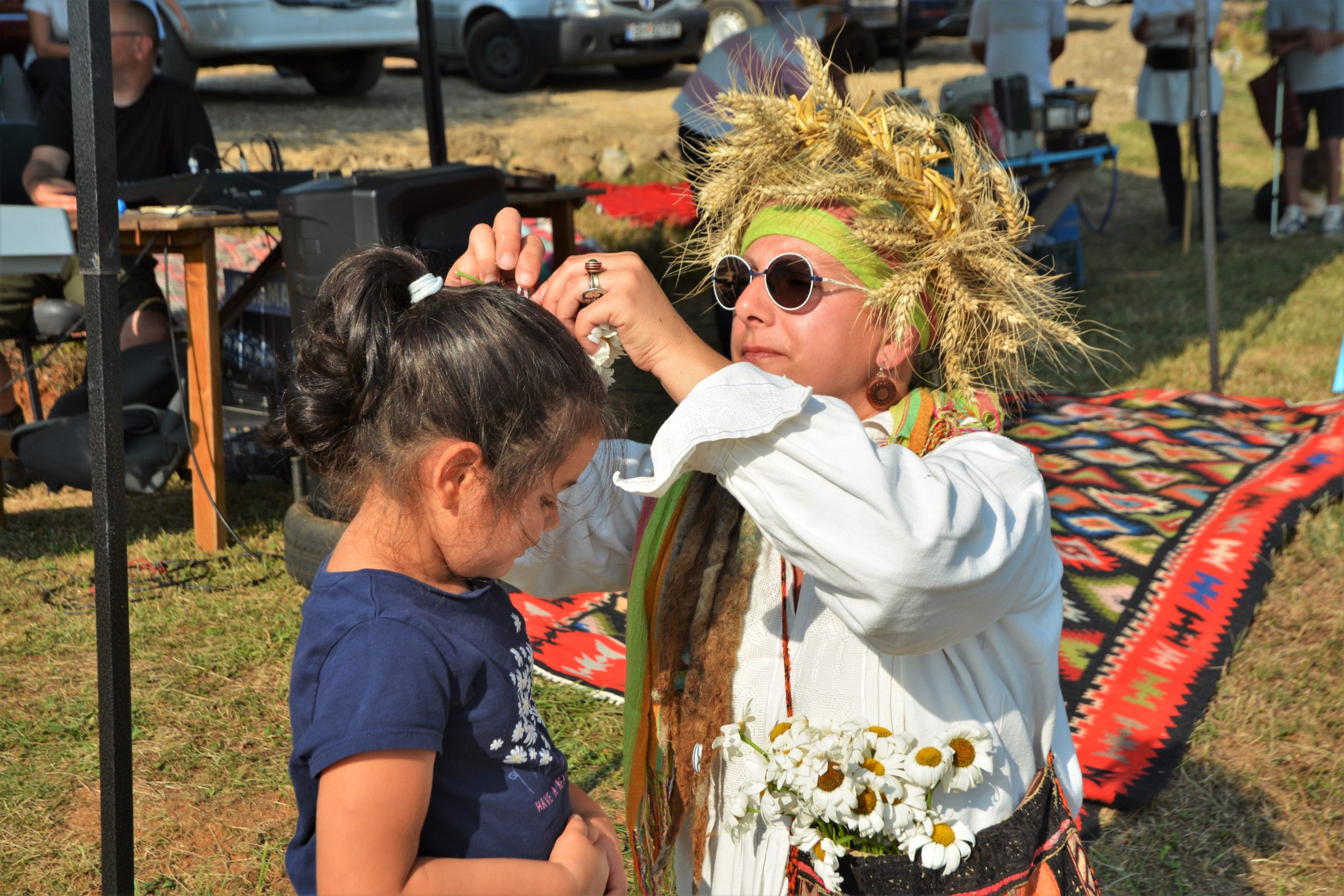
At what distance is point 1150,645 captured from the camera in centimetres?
344

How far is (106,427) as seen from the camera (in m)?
1.68

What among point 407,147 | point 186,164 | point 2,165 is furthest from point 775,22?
point 407,147

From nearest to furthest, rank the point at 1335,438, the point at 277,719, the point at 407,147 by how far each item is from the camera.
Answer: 1. the point at 277,719
2. the point at 1335,438
3. the point at 407,147

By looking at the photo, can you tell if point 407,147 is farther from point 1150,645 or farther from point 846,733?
point 846,733

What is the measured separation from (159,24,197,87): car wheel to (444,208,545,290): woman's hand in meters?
8.86

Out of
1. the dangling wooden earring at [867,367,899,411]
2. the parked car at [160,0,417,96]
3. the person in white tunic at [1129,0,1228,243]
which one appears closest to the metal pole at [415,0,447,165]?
the dangling wooden earring at [867,367,899,411]

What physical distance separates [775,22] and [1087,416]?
292 centimetres

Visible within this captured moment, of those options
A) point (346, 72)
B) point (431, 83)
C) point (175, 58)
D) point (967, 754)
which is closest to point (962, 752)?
point (967, 754)

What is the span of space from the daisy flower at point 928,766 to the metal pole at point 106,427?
1123 mm

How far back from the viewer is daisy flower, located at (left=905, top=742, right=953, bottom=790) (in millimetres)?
1408

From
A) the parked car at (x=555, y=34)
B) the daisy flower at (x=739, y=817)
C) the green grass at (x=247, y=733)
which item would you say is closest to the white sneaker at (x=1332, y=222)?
the green grass at (x=247, y=733)

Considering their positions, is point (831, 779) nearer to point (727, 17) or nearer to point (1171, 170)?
point (1171, 170)

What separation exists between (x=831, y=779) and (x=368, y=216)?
98.0 inches

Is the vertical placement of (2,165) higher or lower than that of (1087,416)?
higher
